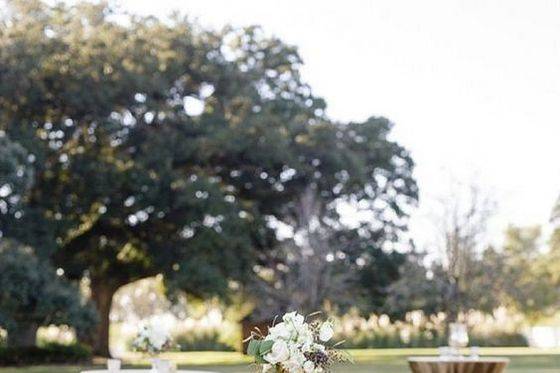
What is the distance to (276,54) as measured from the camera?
3250cm

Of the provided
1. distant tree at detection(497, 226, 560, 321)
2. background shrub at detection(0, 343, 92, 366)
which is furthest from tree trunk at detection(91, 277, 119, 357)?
distant tree at detection(497, 226, 560, 321)

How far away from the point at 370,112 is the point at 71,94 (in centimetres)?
1006

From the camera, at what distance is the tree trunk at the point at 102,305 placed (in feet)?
102

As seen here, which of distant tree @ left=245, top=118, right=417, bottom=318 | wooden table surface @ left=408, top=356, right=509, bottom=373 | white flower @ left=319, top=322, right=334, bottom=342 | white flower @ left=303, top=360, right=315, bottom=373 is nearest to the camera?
white flower @ left=303, top=360, right=315, bottom=373

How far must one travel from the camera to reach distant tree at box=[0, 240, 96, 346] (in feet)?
78.8

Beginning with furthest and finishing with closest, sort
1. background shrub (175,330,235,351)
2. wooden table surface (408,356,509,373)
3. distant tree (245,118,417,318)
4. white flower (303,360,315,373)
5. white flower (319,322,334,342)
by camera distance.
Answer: background shrub (175,330,235,351) < distant tree (245,118,417,318) < wooden table surface (408,356,509,373) < white flower (319,322,334,342) < white flower (303,360,315,373)

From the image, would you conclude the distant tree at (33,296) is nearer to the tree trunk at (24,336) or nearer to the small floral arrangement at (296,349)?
the tree trunk at (24,336)

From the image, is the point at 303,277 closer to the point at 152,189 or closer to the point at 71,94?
the point at 152,189

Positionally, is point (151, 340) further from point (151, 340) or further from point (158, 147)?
point (158, 147)

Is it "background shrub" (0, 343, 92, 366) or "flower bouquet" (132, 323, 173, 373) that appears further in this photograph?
"background shrub" (0, 343, 92, 366)

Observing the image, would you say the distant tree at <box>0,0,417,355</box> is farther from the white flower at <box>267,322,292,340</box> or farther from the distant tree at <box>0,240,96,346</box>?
the white flower at <box>267,322,292,340</box>


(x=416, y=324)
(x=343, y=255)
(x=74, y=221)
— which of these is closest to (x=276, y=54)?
(x=343, y=255)

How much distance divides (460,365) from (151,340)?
5318 mm

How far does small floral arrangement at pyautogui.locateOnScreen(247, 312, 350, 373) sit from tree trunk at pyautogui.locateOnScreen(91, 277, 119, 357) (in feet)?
85.4
